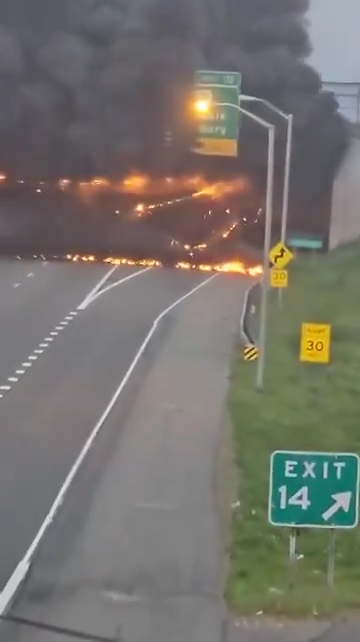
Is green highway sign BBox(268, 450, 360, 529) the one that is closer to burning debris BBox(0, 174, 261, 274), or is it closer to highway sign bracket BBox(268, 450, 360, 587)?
highway sign bracket BBox(268, 450, 360, 587)

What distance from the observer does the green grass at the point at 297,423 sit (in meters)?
7.23

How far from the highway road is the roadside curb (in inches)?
7.1

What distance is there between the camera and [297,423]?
1250 centimetres

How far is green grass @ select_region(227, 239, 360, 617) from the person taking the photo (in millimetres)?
7234

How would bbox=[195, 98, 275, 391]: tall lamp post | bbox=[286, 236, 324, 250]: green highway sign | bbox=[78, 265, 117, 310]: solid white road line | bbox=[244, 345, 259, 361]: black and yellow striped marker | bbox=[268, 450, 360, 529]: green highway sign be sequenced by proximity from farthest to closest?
1. bbox=[286, 236, 324, 250]: green highway sign
2. bbox=[78, 265, 117, 310]: solid white road line
3. bbox=[244, 345, 259, 361]: black and yellow striped marker
4. bbox=[195, 98, 275, 391]: tall lamp post
5. bbox=[268, 450, 360, 529]: green highway sign

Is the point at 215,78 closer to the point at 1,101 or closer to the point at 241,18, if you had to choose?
the point at 241,18

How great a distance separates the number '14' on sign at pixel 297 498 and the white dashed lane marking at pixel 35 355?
733 centimetres

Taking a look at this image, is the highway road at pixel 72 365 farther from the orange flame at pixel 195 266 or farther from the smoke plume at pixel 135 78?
the smoke plume at pixel 135 78

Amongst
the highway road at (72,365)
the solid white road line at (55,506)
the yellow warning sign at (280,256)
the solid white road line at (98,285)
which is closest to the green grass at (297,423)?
the highway road at (72,365)

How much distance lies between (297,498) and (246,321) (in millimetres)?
13767

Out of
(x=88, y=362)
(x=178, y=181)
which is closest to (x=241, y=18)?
(x=178, y=181)

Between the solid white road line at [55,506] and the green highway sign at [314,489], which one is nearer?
the green highway sign at [314,489]

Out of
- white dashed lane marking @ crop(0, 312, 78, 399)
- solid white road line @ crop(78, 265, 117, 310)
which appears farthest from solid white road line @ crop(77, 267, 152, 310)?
white dashed lane marking @ crop(0, 312, 78, 399)

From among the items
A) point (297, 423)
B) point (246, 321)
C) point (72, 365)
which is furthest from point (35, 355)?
point (297, 423)
